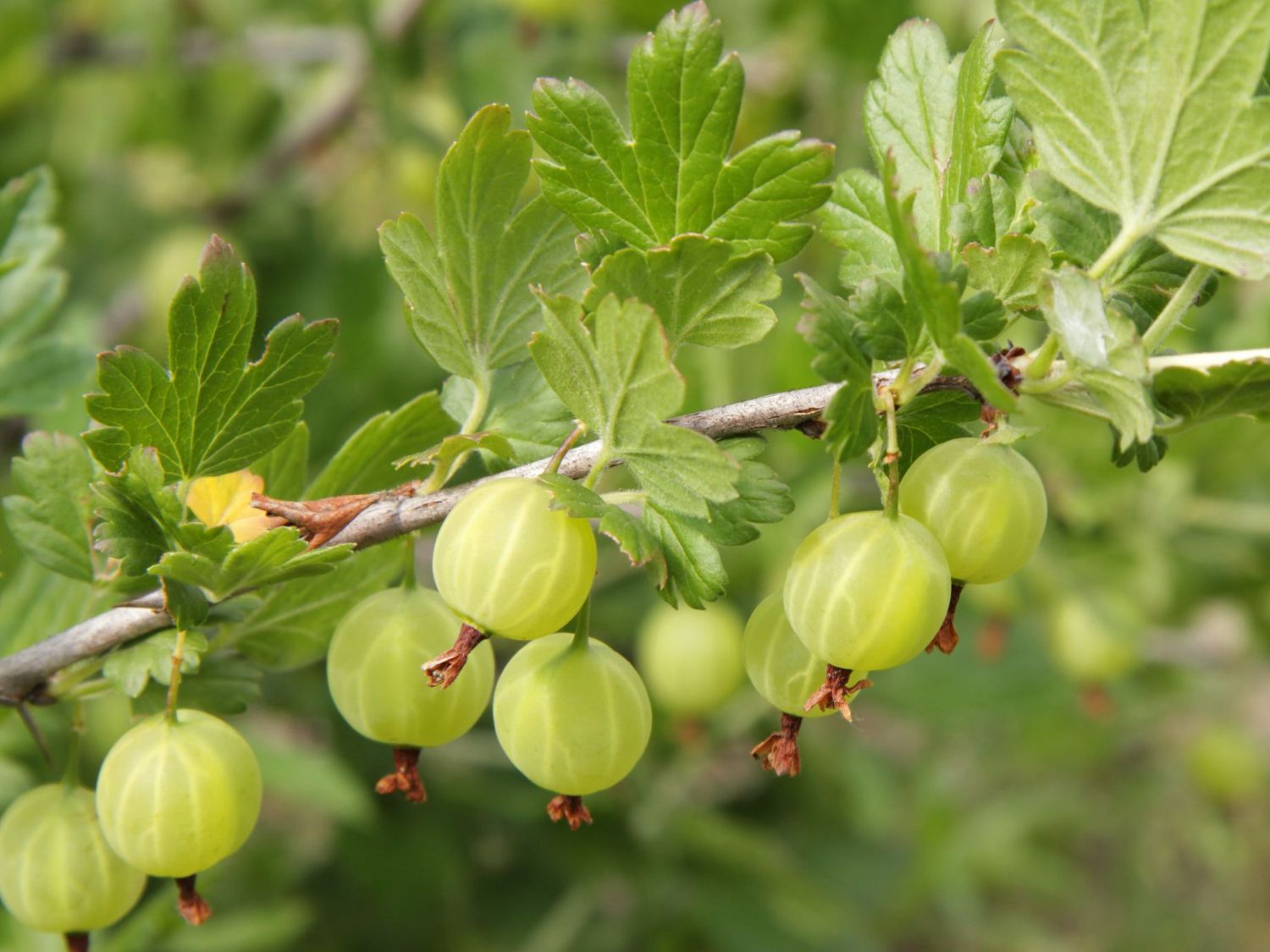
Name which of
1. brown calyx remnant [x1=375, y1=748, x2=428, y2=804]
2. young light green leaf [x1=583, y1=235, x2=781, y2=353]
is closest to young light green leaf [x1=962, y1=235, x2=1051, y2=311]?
young light green leaf [x1=583, y1=235, x2=781, y2=353]

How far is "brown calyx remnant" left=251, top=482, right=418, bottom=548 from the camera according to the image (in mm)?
765

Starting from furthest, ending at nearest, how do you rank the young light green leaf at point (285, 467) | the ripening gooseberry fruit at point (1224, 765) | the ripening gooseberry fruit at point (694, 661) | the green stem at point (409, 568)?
1. the ripening gooseberry fruit at point (1224, 765)
2. the ripening gooseberry fruit at point (694, 661)
3. the young light green leaf at point (285, 467)
4. the green stem at point (409, 568)

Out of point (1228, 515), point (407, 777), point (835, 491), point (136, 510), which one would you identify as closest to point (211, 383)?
point (136, 510)

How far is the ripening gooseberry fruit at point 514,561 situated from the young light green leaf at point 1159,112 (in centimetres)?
37

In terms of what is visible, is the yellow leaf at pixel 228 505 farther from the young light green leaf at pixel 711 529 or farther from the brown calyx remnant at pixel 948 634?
the brown calyx remnant at pixel 948 634

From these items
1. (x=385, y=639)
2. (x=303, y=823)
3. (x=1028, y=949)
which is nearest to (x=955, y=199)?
(x=385, y=639)

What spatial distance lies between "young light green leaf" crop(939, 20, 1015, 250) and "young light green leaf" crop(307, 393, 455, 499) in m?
0.39

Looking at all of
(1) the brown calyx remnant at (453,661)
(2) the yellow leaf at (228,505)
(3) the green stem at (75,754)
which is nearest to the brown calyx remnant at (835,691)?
(1) the brown calyx remnant at (453,661)

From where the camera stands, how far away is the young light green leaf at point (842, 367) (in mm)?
655

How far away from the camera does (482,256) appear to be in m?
0.80

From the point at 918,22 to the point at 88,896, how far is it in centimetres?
86

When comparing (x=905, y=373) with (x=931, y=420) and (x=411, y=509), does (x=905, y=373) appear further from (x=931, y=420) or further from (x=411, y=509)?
(x=411, y=509)

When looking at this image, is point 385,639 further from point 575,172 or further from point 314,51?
point 314,51

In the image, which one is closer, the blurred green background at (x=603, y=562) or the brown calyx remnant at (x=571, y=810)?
the brown calyx remnant at (x=571, y=810)
